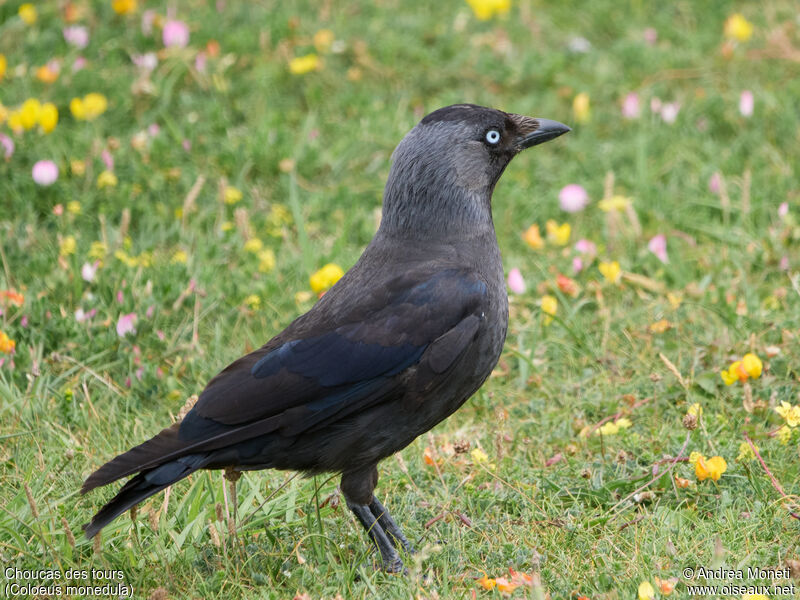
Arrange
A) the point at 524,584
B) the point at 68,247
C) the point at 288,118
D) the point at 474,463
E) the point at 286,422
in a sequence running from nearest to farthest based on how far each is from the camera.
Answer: the point at 524,584, the point at 286,422, the point at 474,463, the point at 68,247, the point at 288,118

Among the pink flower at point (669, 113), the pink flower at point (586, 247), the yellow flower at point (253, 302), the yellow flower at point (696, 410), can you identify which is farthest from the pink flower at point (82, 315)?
the pink flower at point (669, 113)

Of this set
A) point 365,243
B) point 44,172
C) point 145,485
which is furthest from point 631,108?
point 145,485

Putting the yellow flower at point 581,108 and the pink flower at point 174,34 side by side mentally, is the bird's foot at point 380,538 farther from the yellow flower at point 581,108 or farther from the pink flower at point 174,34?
the pink flower at point 174,34

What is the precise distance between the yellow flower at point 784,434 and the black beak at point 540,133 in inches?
55.8

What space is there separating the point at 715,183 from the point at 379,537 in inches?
129

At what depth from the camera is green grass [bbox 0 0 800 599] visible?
363 centimetres

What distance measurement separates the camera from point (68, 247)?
5242 mm

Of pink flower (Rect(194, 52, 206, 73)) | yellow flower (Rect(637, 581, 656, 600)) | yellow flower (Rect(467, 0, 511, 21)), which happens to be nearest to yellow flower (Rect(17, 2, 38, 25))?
pink flower (Rect(194, 52, 206, 73))

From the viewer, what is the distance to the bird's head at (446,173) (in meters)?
4.05

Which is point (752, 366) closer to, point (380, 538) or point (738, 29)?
point (380, 538)

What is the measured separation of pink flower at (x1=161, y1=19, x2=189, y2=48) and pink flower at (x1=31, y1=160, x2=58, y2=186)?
1549mm

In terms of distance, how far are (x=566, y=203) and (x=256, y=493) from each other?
2.80 m

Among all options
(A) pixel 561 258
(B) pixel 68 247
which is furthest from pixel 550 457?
(B) pixel 68 247

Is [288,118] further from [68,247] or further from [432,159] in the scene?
[432,159]
